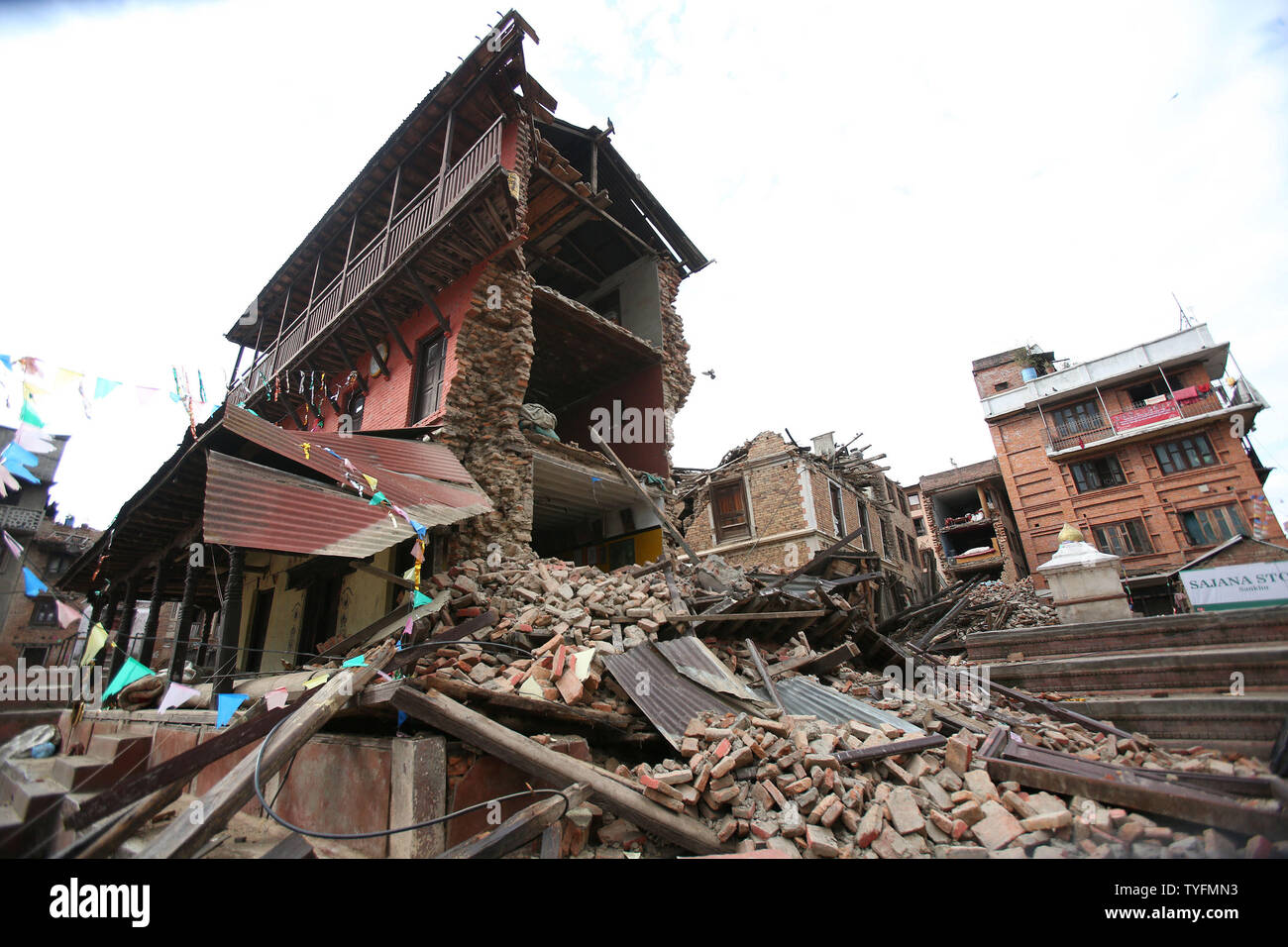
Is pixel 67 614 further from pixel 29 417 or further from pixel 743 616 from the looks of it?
pixel 743 616

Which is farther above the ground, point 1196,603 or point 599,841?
point 1196,603

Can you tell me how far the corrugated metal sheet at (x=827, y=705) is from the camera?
6.05 meters

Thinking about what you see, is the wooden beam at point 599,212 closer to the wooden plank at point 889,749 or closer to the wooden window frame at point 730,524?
the wooden window frame at point 730,524

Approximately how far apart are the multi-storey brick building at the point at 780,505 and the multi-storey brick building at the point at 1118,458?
31.7 feet

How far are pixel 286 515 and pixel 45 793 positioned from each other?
8.61 ft

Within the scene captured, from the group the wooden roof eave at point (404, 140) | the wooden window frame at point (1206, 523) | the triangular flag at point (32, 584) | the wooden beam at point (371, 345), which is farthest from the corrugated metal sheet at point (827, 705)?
the wooden window frame at point (1206, 523)

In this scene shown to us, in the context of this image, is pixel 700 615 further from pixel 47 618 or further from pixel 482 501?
pixel 47 618

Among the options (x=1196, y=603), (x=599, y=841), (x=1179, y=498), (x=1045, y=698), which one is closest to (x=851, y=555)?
(x=1045, y=698)

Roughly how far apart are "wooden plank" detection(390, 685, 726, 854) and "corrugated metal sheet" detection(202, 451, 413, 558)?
6.15ft

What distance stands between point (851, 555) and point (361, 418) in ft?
47.8

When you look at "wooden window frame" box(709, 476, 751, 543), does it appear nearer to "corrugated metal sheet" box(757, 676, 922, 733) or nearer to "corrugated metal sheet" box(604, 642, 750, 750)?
"corrugated metal sheet" box(757, 676, 922, 733)

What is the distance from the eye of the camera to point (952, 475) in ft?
118

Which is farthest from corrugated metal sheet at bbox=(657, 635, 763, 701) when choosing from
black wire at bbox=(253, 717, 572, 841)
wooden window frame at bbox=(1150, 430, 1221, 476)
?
wooden window frame at bbox=(1150, 430, 1221, 476)

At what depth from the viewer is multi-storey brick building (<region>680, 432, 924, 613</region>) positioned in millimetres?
20938
